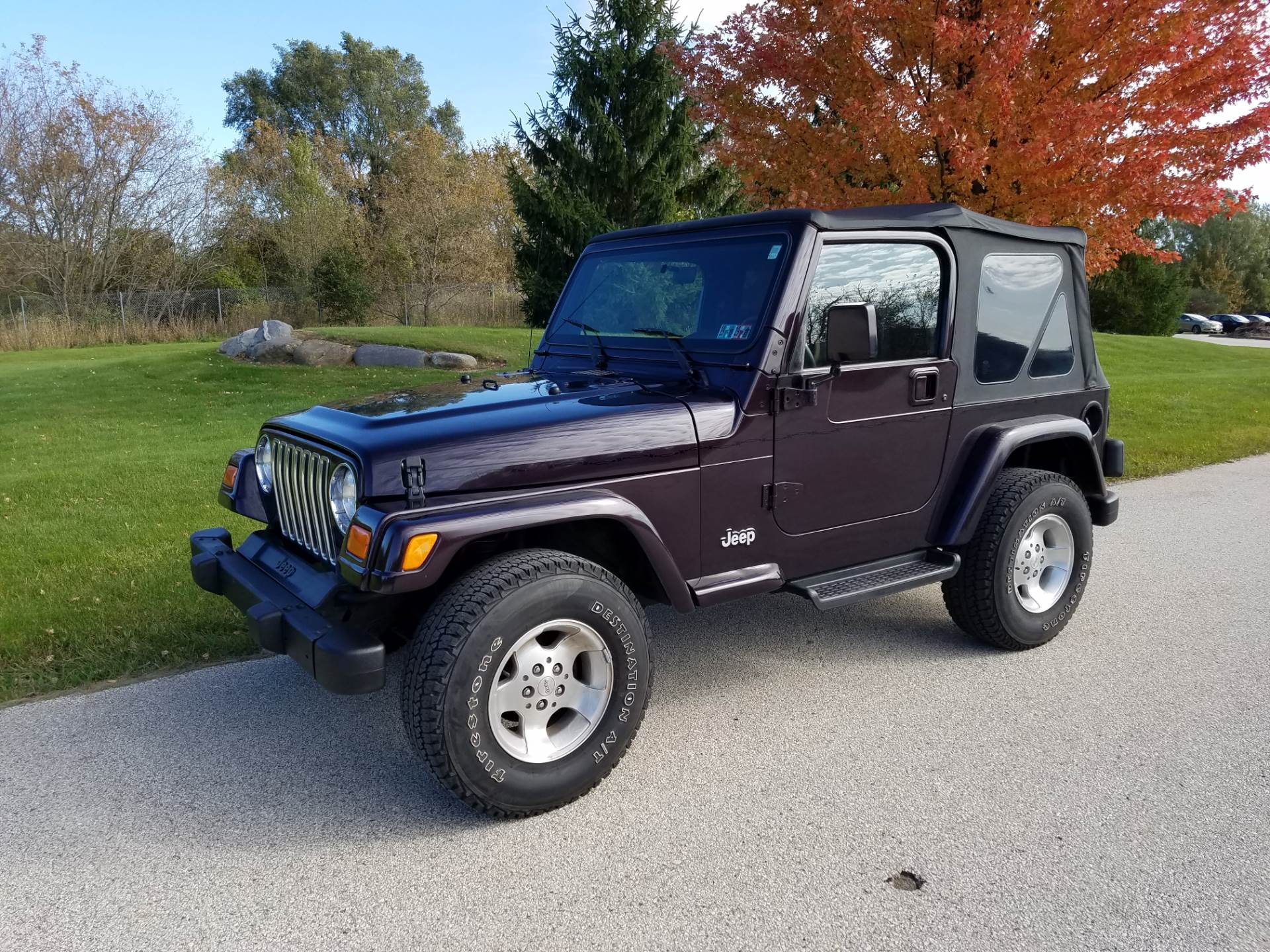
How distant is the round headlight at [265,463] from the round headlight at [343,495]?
29.1 inches

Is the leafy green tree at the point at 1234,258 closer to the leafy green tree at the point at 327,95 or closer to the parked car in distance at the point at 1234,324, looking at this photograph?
the parked car in distance at the point at 1234,324

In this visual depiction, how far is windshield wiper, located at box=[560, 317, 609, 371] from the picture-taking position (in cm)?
414

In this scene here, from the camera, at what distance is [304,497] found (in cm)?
341

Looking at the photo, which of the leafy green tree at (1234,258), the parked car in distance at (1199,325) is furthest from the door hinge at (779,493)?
the leafy green tree at (1234,258)

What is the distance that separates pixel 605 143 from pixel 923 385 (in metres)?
15.2

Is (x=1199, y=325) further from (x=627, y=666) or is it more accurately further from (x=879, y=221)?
(x=627, y=666)

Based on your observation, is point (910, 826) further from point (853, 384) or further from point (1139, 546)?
point (1139, 546)

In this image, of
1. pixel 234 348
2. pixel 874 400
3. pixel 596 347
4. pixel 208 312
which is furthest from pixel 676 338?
pixel 208 312

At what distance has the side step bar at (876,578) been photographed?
3715 mm

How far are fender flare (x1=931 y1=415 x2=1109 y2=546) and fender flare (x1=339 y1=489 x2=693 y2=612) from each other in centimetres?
159

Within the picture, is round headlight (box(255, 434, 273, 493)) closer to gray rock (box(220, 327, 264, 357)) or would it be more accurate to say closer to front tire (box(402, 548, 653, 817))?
front tire (box(402, 548, 653, 817))

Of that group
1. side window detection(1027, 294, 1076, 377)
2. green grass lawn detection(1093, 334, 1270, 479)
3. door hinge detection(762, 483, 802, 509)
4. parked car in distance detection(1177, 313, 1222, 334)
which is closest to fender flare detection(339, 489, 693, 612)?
door hinge detection(762, 483, 802, 509)

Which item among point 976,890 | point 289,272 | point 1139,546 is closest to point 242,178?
→ point 289,272

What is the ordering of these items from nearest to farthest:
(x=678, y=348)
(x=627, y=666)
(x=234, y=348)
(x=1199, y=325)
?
(x=627, y=666), (x=678, y=348), (x=234, y=348), (x=1199, y=325)
